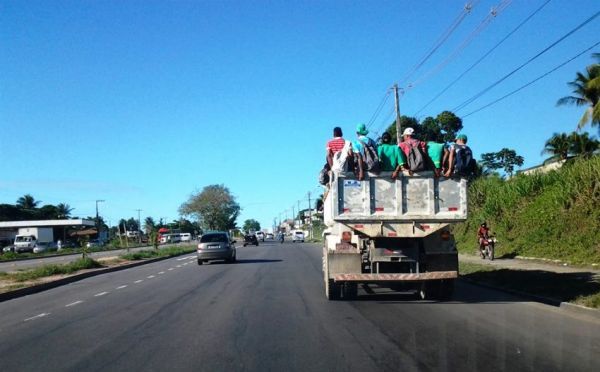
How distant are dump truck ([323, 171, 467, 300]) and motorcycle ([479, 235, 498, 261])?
11.5 meters

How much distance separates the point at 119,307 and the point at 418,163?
726cm

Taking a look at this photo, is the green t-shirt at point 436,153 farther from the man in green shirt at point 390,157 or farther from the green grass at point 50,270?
the green grass at point 50,270

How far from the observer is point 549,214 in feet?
74.1

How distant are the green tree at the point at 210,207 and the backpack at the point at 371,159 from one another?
87130 mm

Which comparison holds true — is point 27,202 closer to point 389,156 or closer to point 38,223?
point 38,223

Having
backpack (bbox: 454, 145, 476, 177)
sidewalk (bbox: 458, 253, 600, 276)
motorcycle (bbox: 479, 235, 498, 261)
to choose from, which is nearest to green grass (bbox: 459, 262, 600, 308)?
sidewalk (bbox: 458, 253, 600, 276)

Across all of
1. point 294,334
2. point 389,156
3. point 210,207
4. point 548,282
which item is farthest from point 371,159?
point 210,207

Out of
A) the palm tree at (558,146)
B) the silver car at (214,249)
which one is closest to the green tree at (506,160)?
the palm tree at (558,146)

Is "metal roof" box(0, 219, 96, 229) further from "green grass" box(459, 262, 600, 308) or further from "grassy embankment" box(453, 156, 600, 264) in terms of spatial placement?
"green grass" box(459, 262, 600, 308)

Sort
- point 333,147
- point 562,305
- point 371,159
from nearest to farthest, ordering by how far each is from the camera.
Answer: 1. point 562,305
2. point 371,159
3. point 333,147

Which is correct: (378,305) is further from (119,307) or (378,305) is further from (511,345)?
(119,307)

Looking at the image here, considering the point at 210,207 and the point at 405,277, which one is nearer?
the point at 405,277

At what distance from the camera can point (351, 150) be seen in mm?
11867

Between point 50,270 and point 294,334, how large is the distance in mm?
18134
